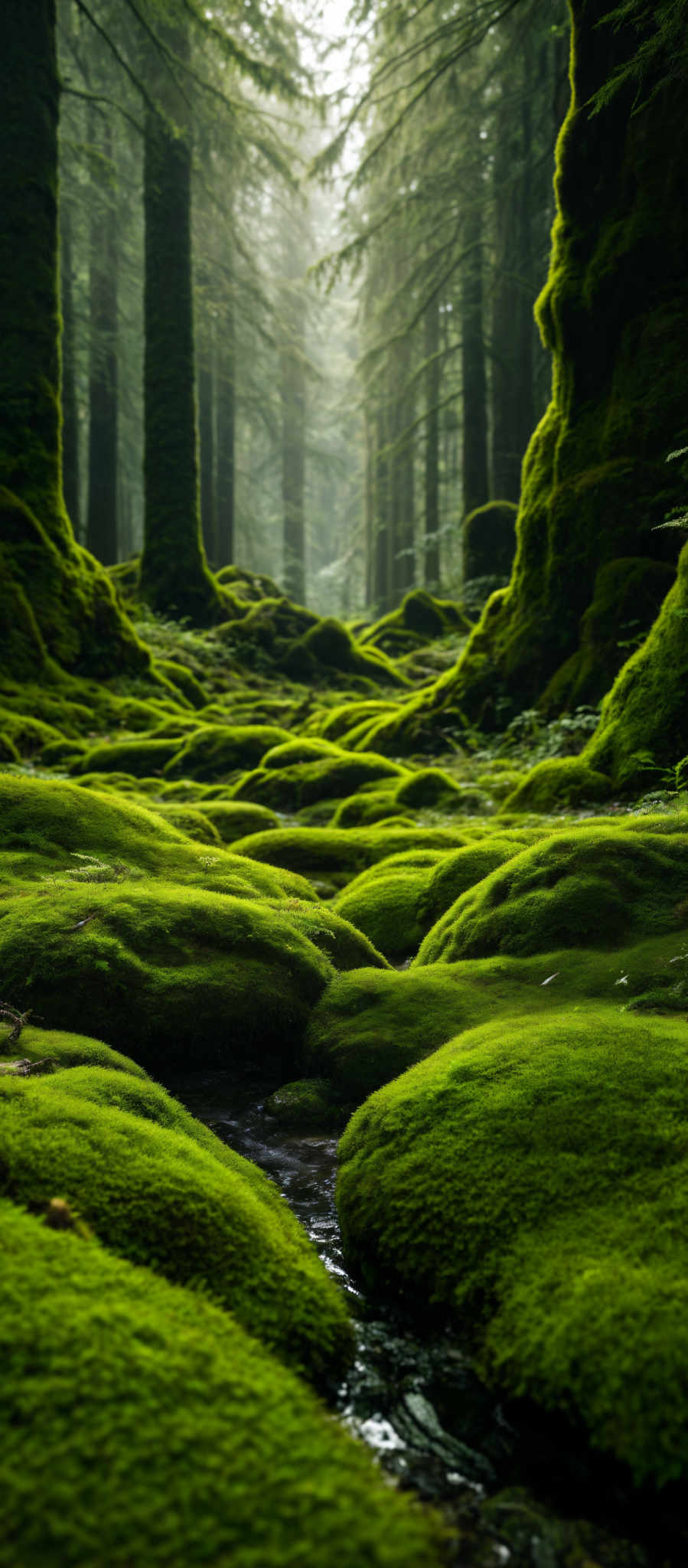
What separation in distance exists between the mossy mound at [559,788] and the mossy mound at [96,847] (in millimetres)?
2356

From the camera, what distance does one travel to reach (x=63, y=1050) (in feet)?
8.91

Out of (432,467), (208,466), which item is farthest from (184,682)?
(432,467)

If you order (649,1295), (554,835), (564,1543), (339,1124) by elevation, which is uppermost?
(554,835)

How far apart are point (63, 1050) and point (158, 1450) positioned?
1.63 m

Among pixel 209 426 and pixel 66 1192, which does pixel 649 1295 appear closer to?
pixel 66 1192

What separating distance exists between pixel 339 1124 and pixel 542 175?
19.9 meters

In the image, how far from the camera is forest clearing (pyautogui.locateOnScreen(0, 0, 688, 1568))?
1.41 m

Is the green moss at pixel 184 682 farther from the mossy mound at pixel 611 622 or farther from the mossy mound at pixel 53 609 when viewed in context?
the mossy mound at pixel 611 622

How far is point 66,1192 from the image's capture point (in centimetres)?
194

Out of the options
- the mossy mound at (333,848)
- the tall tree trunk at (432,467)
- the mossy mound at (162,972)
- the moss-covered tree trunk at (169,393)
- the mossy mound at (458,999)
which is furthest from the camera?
the tall tree trunk at (432,467)

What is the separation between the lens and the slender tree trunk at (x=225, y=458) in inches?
990

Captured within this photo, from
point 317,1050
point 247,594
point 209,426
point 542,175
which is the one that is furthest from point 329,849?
point 209,426

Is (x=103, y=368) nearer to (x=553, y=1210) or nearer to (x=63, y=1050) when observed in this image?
(x=63, y=1050)

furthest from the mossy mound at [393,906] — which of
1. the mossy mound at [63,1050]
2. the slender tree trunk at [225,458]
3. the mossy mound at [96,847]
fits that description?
the slender tree trunk at [225,458]
